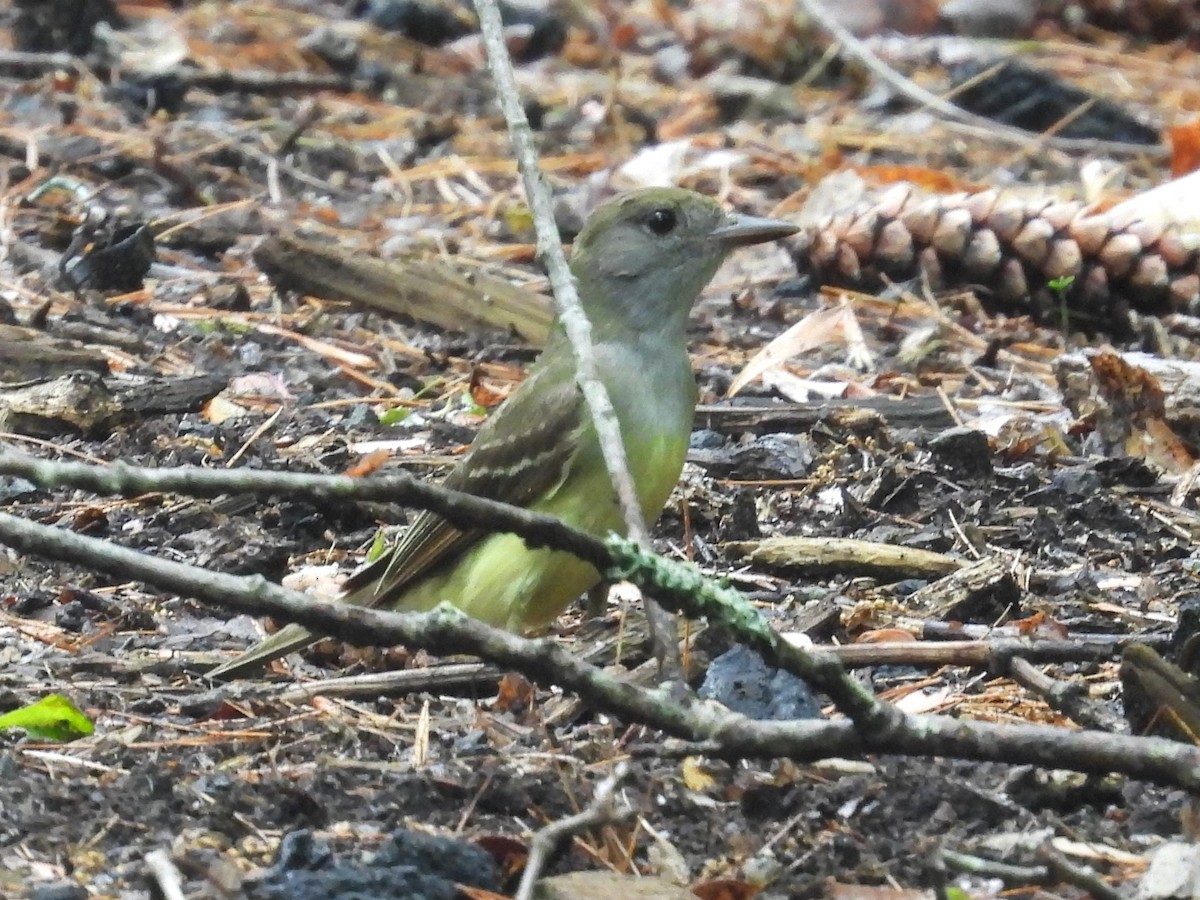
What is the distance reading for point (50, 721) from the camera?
380cm

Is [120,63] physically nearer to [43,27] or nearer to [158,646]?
[43,27]

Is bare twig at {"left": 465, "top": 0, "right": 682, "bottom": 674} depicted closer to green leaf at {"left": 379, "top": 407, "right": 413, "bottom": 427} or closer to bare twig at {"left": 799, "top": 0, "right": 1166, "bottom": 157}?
green leaf at {"left": 379, "top": 407, "right": 413, "bottom": 427}

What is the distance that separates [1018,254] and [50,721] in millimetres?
4977

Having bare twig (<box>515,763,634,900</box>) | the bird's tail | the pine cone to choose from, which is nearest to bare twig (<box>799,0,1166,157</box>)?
the pine cone

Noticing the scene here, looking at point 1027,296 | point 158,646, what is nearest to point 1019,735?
point 158,646

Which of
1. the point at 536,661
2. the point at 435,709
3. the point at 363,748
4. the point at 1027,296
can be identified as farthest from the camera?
the point at 1027,296

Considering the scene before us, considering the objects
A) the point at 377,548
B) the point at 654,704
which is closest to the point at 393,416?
the point at 377,548

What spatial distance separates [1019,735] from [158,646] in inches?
93.1

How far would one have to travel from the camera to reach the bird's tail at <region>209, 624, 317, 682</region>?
4.34 meters

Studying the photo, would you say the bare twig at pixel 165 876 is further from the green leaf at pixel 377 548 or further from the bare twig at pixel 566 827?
the green leaf at pixel 377 548

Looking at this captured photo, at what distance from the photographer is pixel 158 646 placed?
454 centimetres

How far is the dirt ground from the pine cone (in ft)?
A: 0.43

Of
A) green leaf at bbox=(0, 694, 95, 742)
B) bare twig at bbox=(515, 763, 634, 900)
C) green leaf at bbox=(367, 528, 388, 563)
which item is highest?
bare twig at bbox=(515, 763, 634, 900)

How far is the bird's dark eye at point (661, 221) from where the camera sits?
5.20m
